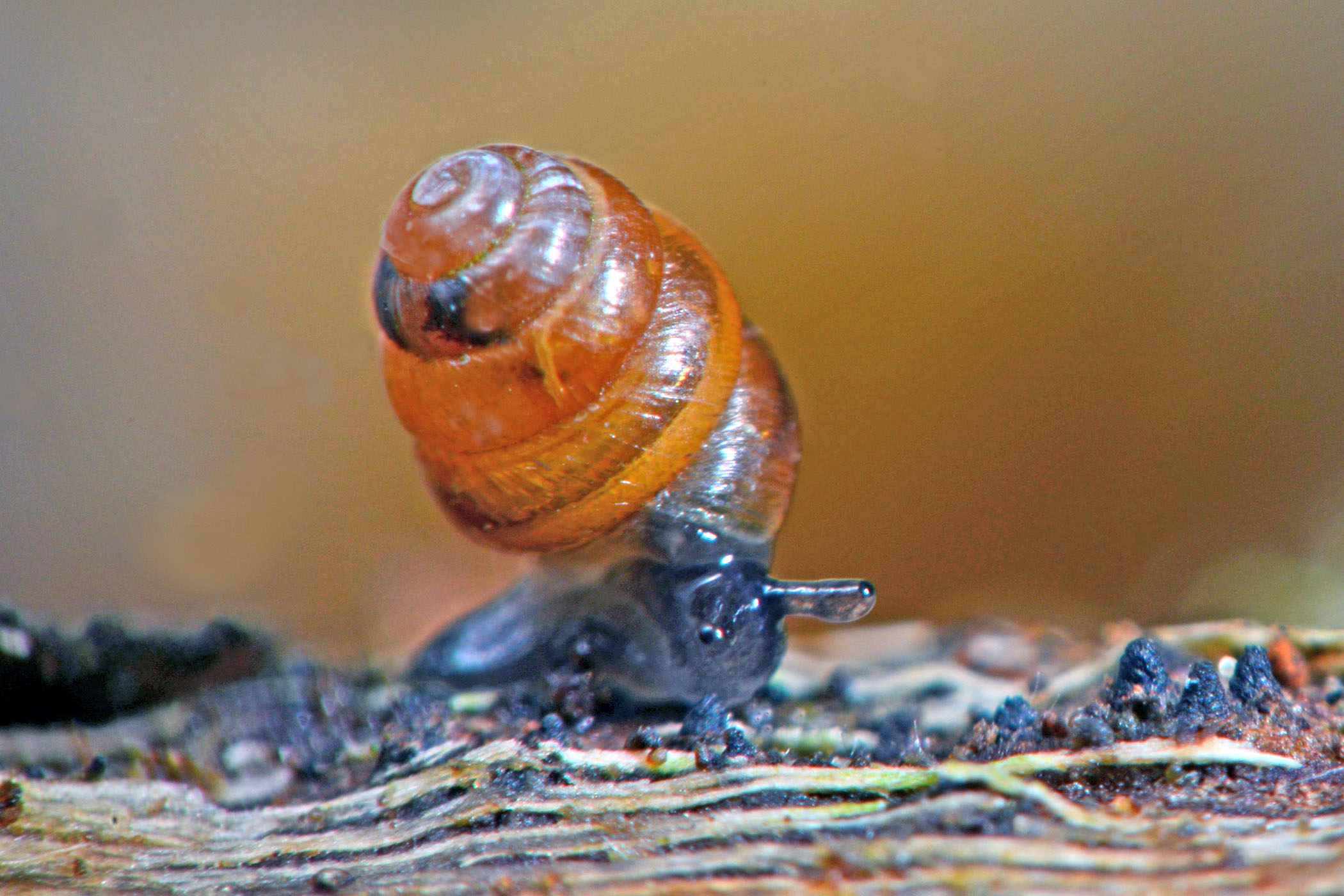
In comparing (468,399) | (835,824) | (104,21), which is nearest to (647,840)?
(835,824)

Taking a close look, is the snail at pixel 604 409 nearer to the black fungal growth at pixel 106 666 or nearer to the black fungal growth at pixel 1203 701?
the black fungal growth at pixel 1203 701

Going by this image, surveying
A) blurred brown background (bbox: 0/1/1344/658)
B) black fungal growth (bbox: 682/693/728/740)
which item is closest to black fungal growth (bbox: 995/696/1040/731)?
black fungal growth (bbox: 682/693/728/740)

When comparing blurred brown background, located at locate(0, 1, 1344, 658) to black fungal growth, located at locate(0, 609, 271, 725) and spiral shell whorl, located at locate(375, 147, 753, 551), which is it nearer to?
black fungal growth, located at locate(0, 609, 271, 725)

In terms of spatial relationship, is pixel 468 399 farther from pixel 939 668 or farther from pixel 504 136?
pixel 504 136

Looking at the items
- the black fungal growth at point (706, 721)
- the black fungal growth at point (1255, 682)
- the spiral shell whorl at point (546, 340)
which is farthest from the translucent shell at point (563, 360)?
the black fungal growth at point (1255, 682)

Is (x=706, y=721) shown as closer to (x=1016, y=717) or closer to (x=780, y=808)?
(x=780, y=808)
